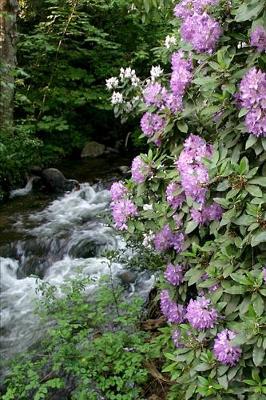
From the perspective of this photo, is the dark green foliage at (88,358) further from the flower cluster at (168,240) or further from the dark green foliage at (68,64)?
the dark green foliage at (68,64)

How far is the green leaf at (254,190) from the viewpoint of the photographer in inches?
62.2

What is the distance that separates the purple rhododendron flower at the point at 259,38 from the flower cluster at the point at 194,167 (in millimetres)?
397

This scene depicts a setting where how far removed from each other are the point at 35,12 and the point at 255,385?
346 inches

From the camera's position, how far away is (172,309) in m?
2.26

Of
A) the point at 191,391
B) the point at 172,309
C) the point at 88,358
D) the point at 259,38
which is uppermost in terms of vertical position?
the point at 259,38

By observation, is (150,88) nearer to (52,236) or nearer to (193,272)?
(193,272)

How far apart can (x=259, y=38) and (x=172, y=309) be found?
1207 millimetres

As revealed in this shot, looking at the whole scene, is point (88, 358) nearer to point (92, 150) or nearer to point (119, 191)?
point (119, 191)

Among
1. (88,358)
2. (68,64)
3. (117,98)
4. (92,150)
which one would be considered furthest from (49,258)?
(68,64)

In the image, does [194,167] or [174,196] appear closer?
[194,167]

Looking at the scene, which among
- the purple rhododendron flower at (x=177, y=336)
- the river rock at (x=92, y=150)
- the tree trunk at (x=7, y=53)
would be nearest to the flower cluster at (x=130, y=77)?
the purple rhododendron flower at (x=177, y=336)

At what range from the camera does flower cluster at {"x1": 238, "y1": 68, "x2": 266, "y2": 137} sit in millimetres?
1555

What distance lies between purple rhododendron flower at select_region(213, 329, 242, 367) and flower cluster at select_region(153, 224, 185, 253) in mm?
424

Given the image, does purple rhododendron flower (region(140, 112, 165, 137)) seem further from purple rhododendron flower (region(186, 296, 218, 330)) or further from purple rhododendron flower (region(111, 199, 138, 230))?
purple rhododendron flower (region(186, 296, 218, 330))
